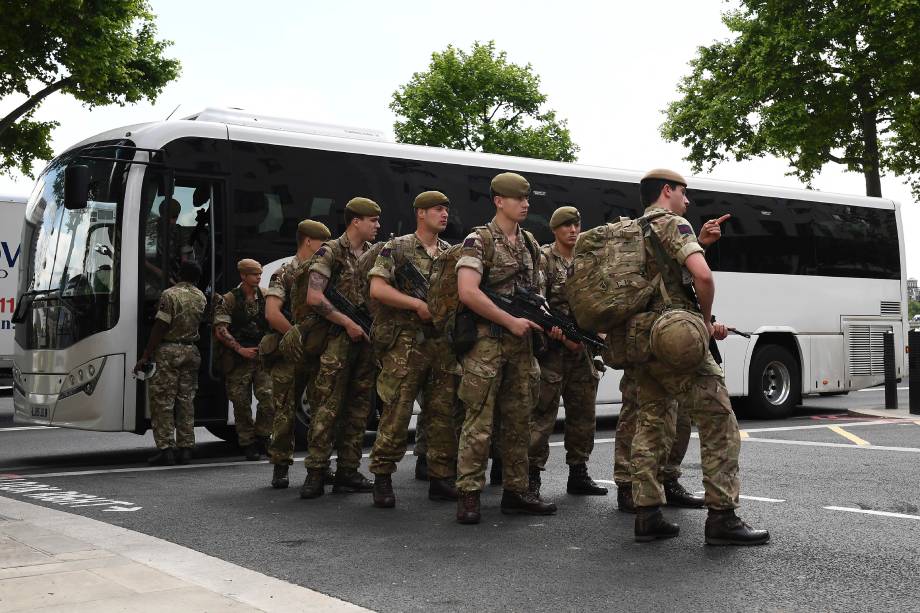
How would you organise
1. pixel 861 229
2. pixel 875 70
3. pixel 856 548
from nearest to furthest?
1. pixel 856 548
2. pixel 861 229
3. pixel 875 70

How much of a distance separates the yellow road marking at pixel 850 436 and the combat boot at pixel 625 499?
4.70 meters

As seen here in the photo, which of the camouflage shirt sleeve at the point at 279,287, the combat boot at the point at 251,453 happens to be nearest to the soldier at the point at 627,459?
the camouflage shirt sleeve at the point at 279,287

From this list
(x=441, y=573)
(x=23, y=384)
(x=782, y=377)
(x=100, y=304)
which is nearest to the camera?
(x=441, y=573)

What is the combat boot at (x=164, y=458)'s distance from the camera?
962 centimetres

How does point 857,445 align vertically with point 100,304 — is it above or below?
below

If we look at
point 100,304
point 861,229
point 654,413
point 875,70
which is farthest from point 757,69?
point 654,413

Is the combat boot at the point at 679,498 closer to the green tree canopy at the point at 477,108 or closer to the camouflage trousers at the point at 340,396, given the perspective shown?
the camouflage trousers at the point at 340,396

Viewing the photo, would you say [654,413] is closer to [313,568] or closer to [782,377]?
[313,568]

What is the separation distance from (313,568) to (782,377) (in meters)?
10.6

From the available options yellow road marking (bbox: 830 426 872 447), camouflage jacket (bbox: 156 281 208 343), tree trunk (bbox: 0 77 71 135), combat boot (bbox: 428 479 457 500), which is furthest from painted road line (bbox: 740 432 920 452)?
tree trunk (bbox: 0 77 71 135)

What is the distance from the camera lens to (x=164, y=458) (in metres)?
9.67

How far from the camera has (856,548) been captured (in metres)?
5.43

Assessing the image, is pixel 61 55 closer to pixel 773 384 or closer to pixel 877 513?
pixel 773 384

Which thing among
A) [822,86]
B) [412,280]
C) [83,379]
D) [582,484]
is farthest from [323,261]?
[822,86]
